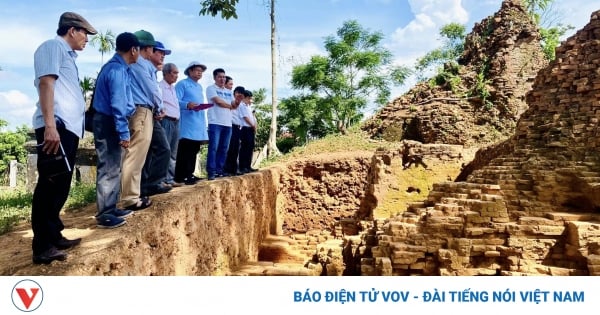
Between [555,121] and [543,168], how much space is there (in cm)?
100

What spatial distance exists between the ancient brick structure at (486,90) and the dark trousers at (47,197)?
1384 centimetres

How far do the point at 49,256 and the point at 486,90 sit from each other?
15.3 metres

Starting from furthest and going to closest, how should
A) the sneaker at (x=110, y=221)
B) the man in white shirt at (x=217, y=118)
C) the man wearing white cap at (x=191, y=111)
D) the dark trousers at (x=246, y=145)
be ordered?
the dark trousers at (x=246, y=145) < the man in white shirt at (x=217, y=118) < the man wearing white cap at (x=191, y=111) < the sneaker at (x=110, y=221)

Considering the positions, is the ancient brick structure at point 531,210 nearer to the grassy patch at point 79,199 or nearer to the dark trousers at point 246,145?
the dark trousers at point 246,145

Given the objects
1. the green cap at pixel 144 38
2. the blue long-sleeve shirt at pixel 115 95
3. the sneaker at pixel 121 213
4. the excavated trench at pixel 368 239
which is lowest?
the excavated trench at pixel 368 239

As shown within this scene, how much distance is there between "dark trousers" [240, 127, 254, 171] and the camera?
864 centimetres

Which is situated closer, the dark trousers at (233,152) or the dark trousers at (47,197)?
the dark trousers at (47,197)

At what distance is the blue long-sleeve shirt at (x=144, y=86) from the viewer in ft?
13.3

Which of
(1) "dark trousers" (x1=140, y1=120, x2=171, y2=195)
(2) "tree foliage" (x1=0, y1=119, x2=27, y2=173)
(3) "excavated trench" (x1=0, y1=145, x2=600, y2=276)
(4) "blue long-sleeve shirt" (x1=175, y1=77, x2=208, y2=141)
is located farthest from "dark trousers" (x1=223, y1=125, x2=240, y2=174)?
(2) "tree foliage" (x1=0, y1=119, x2=27, y2=173)

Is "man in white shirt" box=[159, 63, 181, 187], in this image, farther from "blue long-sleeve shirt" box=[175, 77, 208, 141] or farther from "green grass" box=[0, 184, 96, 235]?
"green grass" box=[0, 184, 96, 235]

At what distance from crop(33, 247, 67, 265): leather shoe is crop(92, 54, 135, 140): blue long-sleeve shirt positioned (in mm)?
1021

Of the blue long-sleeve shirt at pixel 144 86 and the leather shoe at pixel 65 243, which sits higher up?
the blue long-sleeve shirt at pixel 144 86

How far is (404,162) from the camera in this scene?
979cm

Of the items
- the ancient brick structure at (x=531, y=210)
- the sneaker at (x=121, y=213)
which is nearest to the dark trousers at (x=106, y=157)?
the sneaker at (x=121, y=213)
